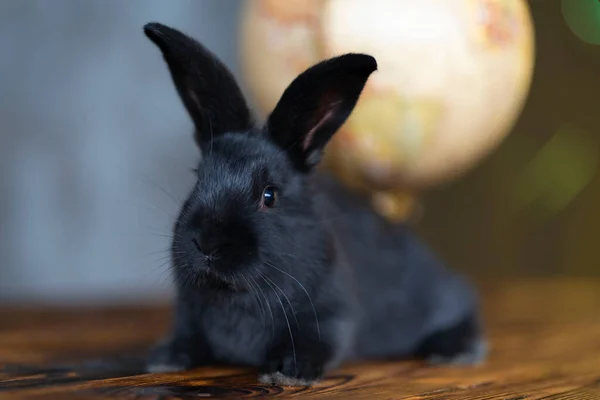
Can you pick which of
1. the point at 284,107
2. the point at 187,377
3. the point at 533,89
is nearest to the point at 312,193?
the point at 284,107

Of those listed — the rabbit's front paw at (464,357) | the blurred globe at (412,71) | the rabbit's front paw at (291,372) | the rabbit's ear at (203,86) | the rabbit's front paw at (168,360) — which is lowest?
the rabbit's front paw at (291,372)

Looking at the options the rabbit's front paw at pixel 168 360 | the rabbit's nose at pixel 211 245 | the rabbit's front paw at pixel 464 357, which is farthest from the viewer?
the rabbit's front paw at pixel 464 357

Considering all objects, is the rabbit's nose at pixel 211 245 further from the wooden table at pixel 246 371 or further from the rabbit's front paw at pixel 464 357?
the rabbit's front paw at pixel 464 357

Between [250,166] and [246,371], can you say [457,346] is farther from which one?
[250,166]

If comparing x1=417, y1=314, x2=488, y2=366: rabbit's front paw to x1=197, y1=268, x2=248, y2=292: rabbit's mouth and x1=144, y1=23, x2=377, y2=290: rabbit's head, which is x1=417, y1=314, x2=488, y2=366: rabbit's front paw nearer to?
x1=144, y1=23, x2=377, y2=290: rabbit's head

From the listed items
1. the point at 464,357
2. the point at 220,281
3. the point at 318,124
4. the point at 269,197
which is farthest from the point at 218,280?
the point at 464,357

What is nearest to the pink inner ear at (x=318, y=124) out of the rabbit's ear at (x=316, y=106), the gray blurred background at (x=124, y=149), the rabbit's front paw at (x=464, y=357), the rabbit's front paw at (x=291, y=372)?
the rabbit's ear at (x=316, y=106)
